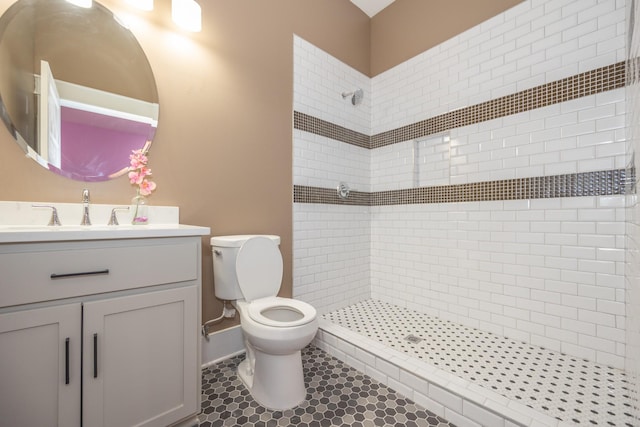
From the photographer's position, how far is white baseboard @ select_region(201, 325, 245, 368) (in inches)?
71.4

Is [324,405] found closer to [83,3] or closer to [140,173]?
[140,173]

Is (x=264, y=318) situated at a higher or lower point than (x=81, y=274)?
lower

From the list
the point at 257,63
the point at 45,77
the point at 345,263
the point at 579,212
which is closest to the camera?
the point at 45,77

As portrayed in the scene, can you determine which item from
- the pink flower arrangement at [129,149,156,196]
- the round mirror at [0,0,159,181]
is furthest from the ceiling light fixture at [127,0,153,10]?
the pink flower arrangement at [129,149,156,196]

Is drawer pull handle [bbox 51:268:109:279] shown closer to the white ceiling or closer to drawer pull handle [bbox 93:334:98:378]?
drawer pull handle [bbox 93:334:98:378]

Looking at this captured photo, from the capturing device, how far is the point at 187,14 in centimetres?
163

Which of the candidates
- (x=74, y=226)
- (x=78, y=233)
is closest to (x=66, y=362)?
(x=78, y=233)

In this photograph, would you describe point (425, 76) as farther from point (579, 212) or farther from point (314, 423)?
point (314, 423)

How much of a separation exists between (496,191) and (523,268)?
562 millimetres

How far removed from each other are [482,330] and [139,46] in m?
2.93

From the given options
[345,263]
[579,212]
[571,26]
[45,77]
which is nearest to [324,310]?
[345,263]

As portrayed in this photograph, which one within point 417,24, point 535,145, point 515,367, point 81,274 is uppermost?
point 417,24

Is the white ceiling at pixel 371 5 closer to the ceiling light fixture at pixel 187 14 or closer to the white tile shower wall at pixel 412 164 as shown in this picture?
the white tile shower wall at pixel 412 164

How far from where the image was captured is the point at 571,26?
175cm
